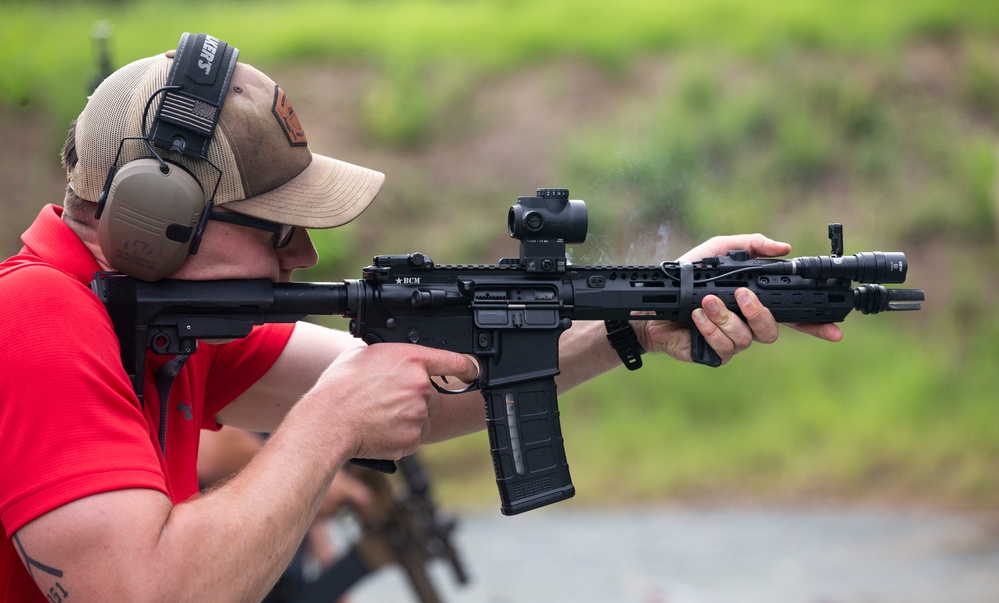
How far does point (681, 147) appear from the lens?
10859 mm

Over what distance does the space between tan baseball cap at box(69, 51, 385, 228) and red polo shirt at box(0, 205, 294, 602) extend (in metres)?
0.24

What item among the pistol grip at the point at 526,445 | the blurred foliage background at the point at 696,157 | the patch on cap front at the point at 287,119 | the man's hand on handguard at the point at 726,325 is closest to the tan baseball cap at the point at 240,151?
the patch on cap front at the point at 287,119

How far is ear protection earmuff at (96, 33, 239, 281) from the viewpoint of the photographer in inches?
85.1

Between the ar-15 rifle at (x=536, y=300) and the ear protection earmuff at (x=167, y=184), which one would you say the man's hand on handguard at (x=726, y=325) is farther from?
the ear protection earmuff at (x=167, y=184)

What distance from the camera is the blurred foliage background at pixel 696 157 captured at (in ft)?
31.4

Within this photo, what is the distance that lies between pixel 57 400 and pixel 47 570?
1.03 feet

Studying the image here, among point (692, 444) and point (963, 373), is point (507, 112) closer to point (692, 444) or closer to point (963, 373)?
point (692, 444)

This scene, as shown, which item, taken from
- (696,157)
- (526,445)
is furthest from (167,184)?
(696,157)

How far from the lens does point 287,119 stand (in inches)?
93.2

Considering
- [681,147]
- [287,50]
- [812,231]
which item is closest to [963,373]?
[812,231]

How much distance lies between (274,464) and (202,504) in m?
0.18

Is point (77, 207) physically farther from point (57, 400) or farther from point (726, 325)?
point (726, 325)

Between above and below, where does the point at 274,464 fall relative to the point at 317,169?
below

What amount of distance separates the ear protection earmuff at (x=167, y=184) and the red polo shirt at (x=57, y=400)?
127 millimetres
